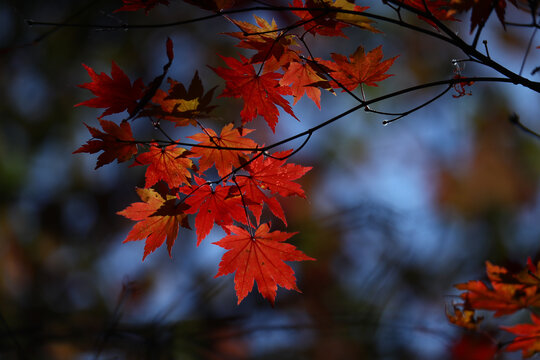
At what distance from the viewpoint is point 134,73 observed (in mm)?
4688

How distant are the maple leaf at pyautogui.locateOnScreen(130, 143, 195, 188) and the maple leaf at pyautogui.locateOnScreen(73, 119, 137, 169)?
5 centimetres

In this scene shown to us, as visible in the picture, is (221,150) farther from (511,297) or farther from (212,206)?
(511,297)

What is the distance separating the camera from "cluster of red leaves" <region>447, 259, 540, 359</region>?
104 centimetres

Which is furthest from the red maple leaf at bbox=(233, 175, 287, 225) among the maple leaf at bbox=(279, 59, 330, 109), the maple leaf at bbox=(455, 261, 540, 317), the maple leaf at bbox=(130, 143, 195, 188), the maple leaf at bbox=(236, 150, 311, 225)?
the maple leaf at bbox=(455, 261, 540, 317)

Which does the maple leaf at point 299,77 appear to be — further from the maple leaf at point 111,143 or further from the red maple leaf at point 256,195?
the maple leaf at point 111,143

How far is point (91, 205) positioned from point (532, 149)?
6.27m

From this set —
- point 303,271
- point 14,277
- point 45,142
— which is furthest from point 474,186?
point 14,277

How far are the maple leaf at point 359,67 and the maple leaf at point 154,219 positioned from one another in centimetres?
52

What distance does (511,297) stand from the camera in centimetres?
106

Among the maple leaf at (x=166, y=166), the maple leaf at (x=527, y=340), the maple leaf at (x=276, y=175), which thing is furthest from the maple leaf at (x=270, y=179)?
the maple leaf at (x=527, y=340)

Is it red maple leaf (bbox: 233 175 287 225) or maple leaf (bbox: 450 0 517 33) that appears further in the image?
red maple leaf (bbox: 233 175 287 225)

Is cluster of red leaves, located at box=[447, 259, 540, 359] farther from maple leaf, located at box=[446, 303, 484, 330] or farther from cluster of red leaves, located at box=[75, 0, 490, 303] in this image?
cluster of red leaves, located at box=[75, 0, 490, 303]

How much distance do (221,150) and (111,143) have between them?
0.90ft

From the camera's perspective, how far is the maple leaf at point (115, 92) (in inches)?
35.9
